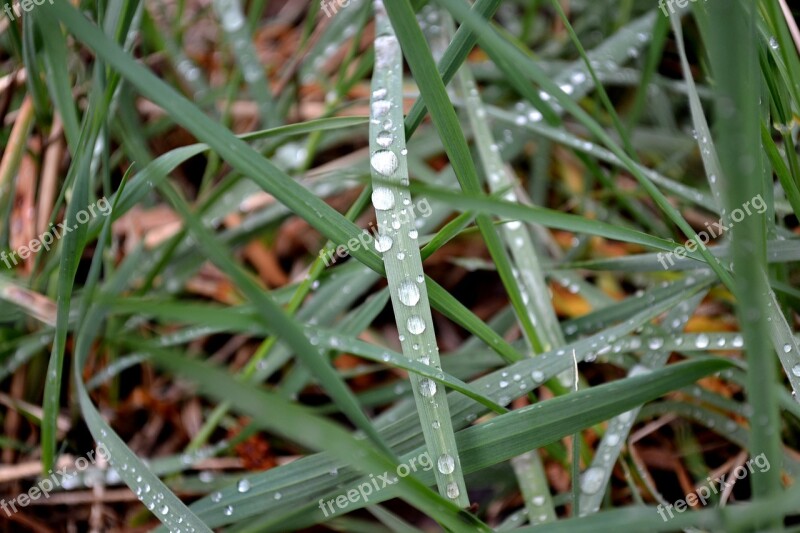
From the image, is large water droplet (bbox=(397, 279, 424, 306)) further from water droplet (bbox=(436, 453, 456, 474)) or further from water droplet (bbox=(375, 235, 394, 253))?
water droplet (bbox=(436, 453, 456, 474))

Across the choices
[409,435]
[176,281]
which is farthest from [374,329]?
[409,435]

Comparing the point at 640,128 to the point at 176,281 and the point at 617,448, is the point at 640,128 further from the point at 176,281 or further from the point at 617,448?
the point at 176,281

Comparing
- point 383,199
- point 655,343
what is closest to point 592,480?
point 655,343

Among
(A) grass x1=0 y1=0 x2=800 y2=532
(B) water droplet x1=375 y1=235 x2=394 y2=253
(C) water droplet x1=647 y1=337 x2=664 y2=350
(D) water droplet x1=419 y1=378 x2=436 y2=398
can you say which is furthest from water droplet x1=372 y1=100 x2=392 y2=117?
(C) water droplet x1=647 y1=337 x2=664 y2=350

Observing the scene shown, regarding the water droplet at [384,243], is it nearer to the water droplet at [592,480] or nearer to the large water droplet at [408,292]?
the large water droplet at [408,292]

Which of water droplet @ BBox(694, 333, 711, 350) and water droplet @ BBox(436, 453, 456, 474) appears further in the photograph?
water droplet @ BBox(694, 333, 711, 350)

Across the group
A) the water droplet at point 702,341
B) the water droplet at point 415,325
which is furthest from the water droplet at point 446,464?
the water droplet at point 702,341
